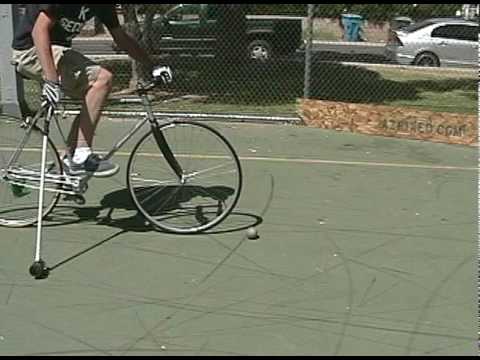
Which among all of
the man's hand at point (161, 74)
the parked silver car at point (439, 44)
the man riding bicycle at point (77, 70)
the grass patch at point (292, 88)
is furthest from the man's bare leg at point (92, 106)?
the parked silver car at point (439, 44)

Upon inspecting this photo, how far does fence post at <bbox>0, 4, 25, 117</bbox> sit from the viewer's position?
880cm

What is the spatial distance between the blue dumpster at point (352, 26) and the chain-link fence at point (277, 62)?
246 inches

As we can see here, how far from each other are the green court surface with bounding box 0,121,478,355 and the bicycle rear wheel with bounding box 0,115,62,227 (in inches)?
7.7

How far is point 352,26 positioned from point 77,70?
24105 millimetres

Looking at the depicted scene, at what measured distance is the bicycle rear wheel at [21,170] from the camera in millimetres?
5109

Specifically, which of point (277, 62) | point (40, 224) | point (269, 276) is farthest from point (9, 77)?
point (277, 62)

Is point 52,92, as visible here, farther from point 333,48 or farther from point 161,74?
point 333,48

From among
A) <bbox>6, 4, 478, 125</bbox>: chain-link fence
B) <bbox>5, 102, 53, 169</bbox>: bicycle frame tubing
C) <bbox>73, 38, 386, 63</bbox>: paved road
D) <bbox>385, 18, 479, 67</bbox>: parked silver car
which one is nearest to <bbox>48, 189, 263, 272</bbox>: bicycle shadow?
<bbox>5, 102, 53, 169</bbox>: bicycle frame tubing

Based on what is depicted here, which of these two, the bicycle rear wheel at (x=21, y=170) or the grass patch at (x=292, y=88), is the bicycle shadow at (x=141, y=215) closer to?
the bicycle rear wheel at (x=21, y=170)

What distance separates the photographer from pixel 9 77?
9.02 m

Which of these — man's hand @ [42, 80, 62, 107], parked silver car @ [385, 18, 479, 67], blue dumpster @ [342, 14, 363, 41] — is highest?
man's hand @ [42, 80, 62, 107]

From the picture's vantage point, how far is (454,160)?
24.9 ft

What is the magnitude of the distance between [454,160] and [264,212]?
302 cm

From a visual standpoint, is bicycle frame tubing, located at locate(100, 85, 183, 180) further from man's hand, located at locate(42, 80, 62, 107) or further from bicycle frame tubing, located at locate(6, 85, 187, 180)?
man's hand, located at locate(42, 80, 62, 107)
